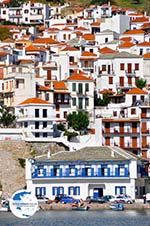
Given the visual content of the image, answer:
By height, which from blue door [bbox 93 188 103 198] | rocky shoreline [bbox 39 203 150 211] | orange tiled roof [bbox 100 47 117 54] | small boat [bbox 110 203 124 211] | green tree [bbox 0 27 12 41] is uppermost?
orange tiled roof [bbox 100 47 117 54]

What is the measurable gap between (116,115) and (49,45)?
90.8ft

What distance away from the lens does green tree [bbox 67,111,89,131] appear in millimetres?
76125

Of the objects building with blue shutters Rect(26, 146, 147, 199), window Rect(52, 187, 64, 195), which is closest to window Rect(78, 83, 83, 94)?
building with blue shutters Rect(26, 146, 147, 199)

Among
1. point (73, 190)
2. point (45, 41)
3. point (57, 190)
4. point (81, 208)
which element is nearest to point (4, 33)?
point (45, 41)

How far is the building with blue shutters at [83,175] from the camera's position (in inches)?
2628

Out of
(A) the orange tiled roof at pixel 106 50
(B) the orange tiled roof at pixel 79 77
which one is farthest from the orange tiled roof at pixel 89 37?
(B) the orange tiled roof at pixel 79 77

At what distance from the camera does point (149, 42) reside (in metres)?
100

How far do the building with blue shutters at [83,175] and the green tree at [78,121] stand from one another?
851cm

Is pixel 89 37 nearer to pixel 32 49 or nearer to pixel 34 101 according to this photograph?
pixel 32 49

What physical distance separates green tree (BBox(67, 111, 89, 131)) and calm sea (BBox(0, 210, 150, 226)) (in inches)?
637

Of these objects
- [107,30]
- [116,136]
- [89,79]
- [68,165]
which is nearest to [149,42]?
[107,30]

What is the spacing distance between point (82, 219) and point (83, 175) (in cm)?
1283

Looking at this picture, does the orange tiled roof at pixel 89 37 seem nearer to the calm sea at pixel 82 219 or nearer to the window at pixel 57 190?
the window at pixel 57 190

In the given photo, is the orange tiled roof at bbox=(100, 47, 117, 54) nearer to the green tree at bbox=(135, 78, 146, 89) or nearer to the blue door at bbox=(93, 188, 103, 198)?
the green tree at bbox=(135, 78, 146, 89)
